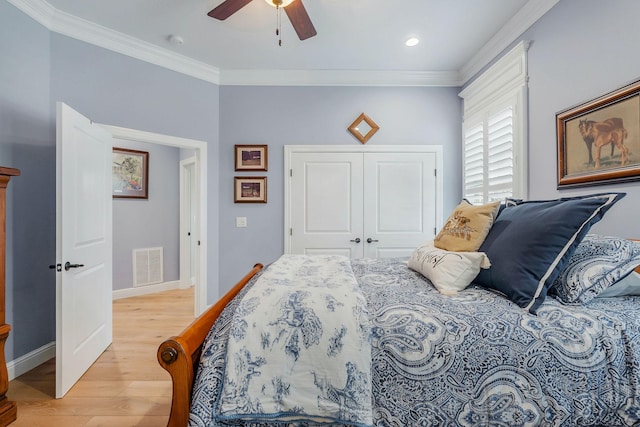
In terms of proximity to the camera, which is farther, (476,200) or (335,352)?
(476,200)

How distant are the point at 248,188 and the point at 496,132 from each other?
2.65 m

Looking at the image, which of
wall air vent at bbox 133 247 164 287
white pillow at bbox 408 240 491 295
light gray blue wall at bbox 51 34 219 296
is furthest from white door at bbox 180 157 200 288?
white pillow at bbox 408 240 491 295

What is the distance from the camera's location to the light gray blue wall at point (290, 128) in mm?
3426

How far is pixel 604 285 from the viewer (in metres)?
1.18

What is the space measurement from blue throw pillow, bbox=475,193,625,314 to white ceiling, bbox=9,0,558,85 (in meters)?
1.82

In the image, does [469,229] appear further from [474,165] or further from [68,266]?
Result: [68,266]

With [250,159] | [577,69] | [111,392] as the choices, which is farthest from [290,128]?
[111,392]

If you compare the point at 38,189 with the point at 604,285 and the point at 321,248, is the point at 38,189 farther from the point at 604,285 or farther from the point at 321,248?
the point at 604,285

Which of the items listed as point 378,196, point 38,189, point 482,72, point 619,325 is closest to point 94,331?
point 38,189

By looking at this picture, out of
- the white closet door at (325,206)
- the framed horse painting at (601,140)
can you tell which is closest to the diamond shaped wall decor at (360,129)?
the white closet door at (325,206)

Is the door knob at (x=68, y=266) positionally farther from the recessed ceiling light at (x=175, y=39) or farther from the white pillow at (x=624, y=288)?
the white pillow at (x=624, y=288)

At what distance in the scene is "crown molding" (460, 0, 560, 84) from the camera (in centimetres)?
222

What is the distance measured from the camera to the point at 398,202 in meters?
3.45

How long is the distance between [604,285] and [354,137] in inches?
104
